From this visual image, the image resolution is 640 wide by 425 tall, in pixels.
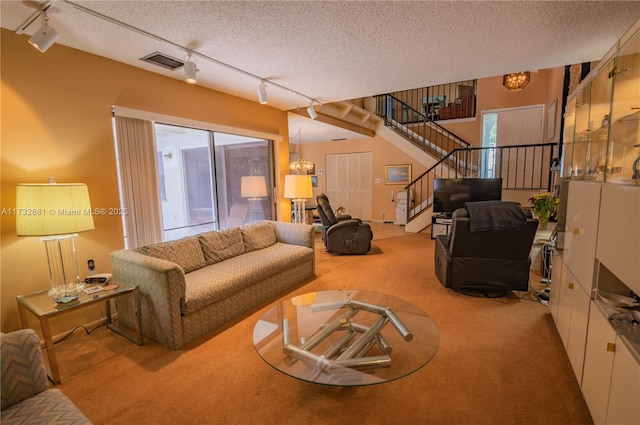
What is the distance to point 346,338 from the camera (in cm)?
200

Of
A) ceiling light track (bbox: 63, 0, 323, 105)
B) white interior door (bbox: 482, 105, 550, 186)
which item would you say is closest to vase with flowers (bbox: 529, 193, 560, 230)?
white interior door (bbox: 482, 105, 550, 186)

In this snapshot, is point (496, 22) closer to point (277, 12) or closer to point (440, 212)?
point (277, 12)

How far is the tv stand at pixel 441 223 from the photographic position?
604 cm

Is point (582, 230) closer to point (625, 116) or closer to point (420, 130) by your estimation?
point (625, 116)

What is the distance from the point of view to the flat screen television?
5.89 meters

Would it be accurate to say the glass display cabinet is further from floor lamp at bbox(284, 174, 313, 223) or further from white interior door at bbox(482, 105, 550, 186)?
Result: white interior door at bbox(482, 105, 550, 186)

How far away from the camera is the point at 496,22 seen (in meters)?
2.31

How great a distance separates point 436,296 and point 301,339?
1949 millimetres

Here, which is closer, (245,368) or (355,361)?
(355,361)

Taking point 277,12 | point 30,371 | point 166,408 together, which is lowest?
point 166,408

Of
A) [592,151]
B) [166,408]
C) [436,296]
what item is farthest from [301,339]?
[592,151]

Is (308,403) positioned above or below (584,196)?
below

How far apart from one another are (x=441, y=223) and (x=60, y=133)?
5932mm

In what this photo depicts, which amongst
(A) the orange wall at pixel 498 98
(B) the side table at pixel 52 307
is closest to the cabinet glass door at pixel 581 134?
(B) the side table at pixel 52 307
